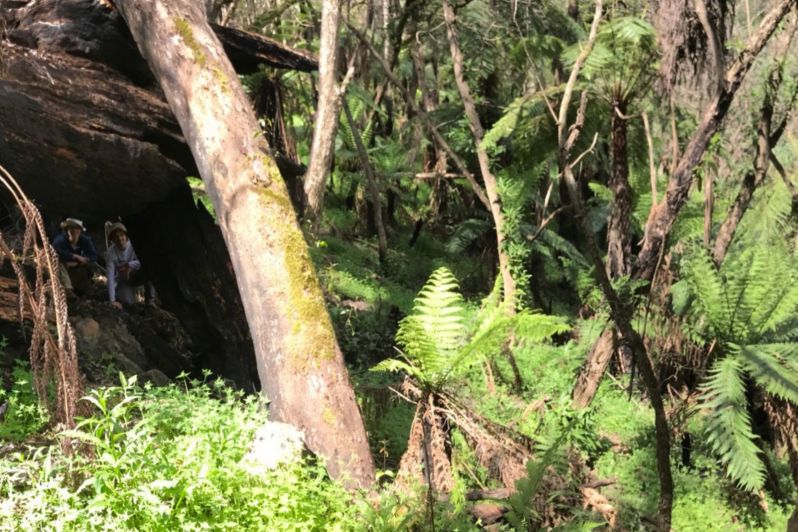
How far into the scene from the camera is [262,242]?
14.5 feet

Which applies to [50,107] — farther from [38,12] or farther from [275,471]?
[275,471]

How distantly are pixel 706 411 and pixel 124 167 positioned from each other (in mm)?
6381

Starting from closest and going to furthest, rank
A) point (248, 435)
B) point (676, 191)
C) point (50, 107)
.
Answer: point (248, 435)
point (50, 107)
point (676, 191)

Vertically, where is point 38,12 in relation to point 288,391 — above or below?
above

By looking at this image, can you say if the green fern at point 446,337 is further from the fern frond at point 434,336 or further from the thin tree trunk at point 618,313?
the thin tree trunk at point 618,313

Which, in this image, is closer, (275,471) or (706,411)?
(275,471)

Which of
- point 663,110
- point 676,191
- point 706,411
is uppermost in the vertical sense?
point 663,110

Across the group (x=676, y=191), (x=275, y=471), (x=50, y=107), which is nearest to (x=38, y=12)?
(x=50, y=107)

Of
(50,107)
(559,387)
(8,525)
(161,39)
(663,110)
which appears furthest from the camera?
(663,110)

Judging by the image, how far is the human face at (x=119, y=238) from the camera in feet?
22.8

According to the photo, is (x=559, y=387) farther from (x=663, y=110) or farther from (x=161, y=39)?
(x=161, y=39)

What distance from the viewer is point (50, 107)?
604 centimetres

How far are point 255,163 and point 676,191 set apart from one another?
390cm

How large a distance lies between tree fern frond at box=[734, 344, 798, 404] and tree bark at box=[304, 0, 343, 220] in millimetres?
4607
